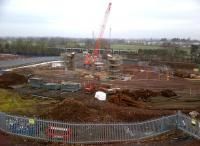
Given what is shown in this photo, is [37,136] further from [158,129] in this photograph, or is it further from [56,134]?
[158,129]

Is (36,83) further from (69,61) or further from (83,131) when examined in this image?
(69,61)

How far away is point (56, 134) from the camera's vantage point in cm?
2070

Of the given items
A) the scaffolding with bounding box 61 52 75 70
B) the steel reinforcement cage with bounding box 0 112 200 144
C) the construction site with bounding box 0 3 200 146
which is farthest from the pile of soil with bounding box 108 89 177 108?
the scaffolding with bounding box 61 52 75 70

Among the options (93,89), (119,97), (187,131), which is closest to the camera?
(187,131)

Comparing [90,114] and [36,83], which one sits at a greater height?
[90,114]

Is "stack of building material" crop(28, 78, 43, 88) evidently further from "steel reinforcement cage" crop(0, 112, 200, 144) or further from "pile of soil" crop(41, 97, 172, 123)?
"steel reinforcement cage" crop(0, 112, 200, 144)

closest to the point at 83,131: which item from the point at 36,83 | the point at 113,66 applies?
the point at 36,83

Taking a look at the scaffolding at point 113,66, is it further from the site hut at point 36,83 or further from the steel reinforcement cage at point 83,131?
the steel reinforcement cage at point 83,131

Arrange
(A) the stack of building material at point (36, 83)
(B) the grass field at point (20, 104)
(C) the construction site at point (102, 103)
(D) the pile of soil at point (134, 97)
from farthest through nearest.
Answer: (A) the stack of building material at point (36, 83)
(D) the pile of soil at point (134, 97)
(B) the grass field at point (20, 104)
(C) the construction site at point (102, 103)

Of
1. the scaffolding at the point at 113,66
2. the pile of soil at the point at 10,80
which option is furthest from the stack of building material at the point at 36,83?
the scaffolding at the point at 113,66

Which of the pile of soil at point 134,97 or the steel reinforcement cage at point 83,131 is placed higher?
the steel reinforcement cage at point 83,131

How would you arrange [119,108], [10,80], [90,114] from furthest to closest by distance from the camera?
[10,80] < [119,108] < [90,114]

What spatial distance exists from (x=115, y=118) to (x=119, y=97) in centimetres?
946

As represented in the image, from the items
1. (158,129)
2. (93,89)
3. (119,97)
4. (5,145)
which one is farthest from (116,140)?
(93,89)
